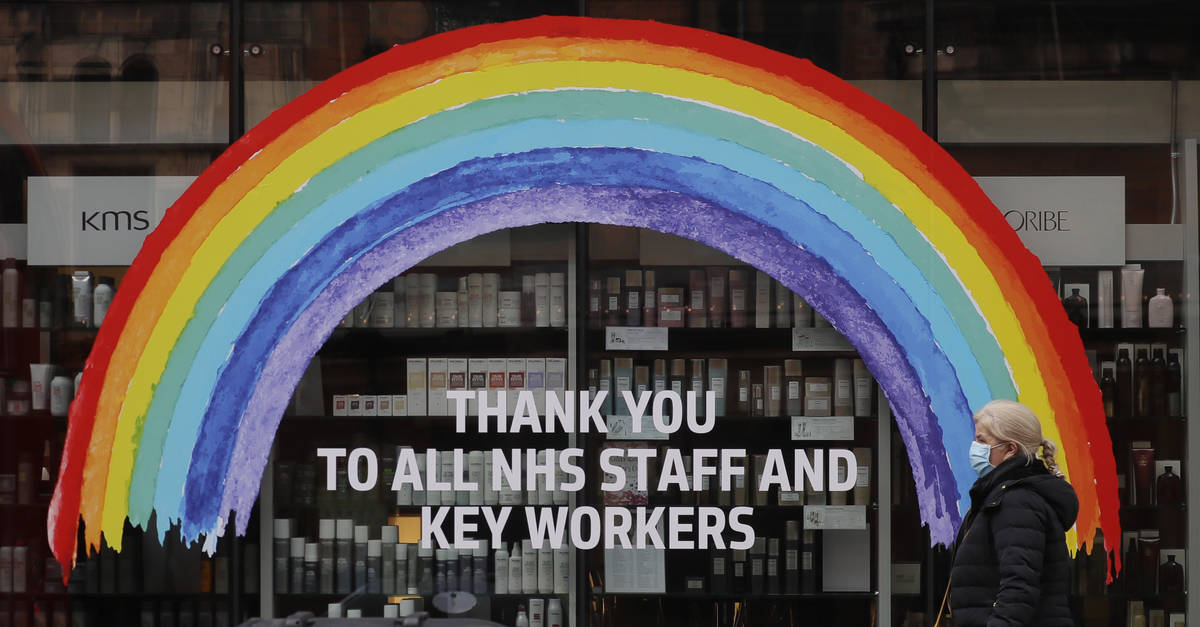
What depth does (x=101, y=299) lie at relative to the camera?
5.34 m

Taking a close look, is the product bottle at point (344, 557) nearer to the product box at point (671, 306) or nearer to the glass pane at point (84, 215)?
the glass pane at point (84, 215)

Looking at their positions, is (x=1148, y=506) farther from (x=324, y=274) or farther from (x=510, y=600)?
(x=324, y=274)

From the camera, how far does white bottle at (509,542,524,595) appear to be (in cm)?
533

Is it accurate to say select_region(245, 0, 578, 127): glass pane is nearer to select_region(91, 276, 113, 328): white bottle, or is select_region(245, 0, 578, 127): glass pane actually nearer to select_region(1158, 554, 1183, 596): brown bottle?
select_region(91, 276, 113, 328): white bottle

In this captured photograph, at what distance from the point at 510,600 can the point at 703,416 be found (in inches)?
47.0

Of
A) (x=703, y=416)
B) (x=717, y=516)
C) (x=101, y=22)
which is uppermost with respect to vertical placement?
(x=101, y=22)

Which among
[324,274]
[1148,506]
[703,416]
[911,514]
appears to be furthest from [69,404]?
[1148,506]

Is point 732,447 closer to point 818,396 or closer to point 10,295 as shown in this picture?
point 818,396

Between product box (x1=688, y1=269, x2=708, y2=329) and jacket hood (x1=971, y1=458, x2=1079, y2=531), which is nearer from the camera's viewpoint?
jacket hood (x1=971, y1=458, x2=1079, y2=531)

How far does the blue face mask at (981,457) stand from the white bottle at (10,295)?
416cm

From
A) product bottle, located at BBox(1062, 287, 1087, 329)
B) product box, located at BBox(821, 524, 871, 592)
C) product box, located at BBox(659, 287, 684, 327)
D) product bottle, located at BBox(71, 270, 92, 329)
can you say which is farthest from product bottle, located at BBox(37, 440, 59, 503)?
product bottle, located at BBox(1062, 287, 1087, 329)

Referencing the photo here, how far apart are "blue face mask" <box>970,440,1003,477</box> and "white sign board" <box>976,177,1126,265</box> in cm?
183

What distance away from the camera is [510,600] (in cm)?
536

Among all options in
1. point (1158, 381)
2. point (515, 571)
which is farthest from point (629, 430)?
point (1158, 381)
